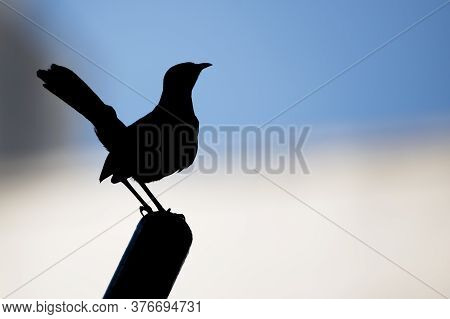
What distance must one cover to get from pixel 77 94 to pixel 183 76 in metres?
0.42

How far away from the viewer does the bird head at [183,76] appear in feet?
5.88

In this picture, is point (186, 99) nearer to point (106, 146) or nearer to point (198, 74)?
point (198, 74)

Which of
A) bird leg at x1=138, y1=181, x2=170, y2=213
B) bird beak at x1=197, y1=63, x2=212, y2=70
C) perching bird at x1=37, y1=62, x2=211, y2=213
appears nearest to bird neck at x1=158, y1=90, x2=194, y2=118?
perching bird at x1=37, y1=62, x2=211, y2=213

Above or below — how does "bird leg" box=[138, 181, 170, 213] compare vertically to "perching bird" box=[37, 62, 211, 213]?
below

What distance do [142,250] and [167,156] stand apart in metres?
0.71

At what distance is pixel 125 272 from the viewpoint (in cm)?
95

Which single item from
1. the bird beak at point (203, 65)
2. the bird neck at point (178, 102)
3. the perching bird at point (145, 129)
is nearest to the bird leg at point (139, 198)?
the perching bird at point (145, 129)

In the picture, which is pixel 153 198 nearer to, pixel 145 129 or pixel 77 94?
pixel 145 129

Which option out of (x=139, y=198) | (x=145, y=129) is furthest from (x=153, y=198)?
(x=145, y=129)

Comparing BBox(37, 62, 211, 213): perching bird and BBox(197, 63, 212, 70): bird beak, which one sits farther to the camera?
BBox(197, 63, 212, 70): bird beak


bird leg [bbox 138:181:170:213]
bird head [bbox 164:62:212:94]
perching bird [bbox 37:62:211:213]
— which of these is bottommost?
bird leg [bbox 138:181:170:213]

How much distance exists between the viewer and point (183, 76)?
1819mm

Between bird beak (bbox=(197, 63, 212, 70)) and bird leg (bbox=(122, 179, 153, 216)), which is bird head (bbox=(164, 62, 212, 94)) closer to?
bird beak (bbox=(197, 63, 212, 70))

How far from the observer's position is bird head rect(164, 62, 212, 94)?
70.5 inches
